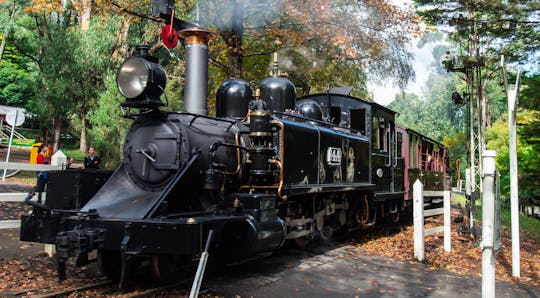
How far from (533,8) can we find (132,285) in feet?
28.9

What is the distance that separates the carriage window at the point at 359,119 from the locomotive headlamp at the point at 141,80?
561cm

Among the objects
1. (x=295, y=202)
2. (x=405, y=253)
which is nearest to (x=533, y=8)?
(x=405, y=253)

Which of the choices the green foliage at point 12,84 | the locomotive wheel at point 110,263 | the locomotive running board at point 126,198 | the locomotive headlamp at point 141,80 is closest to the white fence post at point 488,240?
the locomotive running board at point 126,198

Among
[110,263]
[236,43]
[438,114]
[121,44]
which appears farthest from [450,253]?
[438,114]

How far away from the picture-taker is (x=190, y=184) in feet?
19.1

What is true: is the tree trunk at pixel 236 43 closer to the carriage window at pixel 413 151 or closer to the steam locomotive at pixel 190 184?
the carriage window at pixel 413 151

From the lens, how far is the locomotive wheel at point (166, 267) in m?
5.52

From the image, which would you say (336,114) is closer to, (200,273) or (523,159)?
(200,273)

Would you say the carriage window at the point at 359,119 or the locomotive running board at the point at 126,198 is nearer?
the locomotive running board at the point at 126,198

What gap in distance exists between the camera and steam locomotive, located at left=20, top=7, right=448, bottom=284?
16.2 ft

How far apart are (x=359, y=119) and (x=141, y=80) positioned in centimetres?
599

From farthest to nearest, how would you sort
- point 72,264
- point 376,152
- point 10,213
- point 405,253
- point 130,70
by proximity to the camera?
point 10,213 < point 376,152 < point 405,253 < point 72,264 < point 130,70

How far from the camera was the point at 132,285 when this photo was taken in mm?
5859

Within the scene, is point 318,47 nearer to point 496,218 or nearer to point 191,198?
point 191,198
